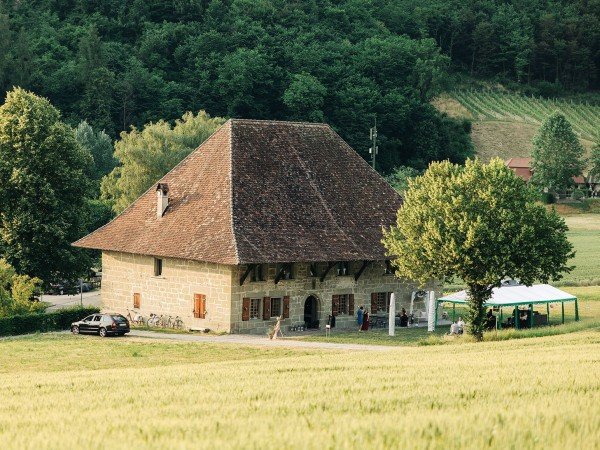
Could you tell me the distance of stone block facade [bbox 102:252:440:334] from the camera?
57375 mm

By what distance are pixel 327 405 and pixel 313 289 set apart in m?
38.8

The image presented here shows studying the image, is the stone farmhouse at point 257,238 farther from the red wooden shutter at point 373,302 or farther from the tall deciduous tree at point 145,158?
the tall deciduous tree at point 145,158

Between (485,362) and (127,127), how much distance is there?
106 m

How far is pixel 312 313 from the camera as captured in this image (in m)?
60.7

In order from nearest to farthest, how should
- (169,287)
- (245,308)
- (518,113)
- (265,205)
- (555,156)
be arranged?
(245,308) → (169,287) → (265,205) → (555,156) → (518,113)

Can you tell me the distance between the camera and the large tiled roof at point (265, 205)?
5819 centimetres

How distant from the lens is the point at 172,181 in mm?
63375

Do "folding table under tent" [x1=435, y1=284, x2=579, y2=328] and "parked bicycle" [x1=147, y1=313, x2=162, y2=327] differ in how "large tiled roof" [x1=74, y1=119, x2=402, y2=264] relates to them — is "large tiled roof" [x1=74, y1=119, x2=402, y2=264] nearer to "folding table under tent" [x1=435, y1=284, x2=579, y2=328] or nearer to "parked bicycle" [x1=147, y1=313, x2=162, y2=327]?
"parked bicycle" [x1=147, y1=313, x2=162, y2=327]

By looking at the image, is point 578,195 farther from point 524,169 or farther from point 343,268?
point 343,268

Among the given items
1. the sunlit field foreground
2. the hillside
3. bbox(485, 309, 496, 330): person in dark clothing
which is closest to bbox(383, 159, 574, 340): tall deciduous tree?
bbox(485, 309, 496, 330): person in dark clothing

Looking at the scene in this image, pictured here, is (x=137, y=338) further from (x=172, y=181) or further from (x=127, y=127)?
(x=127, y=127)

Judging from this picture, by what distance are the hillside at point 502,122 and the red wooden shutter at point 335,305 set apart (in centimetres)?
10371

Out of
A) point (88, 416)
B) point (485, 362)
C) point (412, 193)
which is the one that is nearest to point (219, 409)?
point (88, 416)

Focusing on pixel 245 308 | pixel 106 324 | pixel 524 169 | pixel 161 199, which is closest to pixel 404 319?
pixel 245 308
